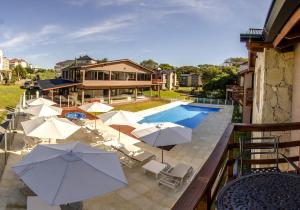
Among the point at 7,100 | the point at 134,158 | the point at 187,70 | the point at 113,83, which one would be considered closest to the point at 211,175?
the point at 134,158

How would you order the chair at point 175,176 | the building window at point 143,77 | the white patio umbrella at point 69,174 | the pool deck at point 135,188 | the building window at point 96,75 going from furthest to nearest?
the building window at point 143,77, the building window at point 96,75, the chair at point 175,176, the pool deck at point 135,188, the white patio umbrella at point 69,174

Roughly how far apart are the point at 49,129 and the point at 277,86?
31.1 feet

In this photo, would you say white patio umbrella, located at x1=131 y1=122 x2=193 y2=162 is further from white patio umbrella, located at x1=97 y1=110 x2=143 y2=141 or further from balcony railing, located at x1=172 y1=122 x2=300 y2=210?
balcony railing, located at x1=172 y1=122 x2=300 y2=210

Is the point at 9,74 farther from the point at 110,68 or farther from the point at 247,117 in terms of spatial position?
the point at 247,117

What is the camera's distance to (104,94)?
1462 inches

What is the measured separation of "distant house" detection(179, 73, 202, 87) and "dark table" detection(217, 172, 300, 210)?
70.6 m

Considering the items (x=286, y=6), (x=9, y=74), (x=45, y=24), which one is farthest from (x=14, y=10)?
(x=286, y=6)

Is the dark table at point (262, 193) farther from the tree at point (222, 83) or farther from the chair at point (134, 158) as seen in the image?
the tree at point (222, 83)

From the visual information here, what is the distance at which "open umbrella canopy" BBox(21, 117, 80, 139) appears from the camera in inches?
421

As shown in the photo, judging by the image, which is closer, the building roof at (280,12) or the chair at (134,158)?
the building roof at (280,12)

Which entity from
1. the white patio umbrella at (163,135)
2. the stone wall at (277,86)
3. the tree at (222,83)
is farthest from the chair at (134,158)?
the tree at (222,83)

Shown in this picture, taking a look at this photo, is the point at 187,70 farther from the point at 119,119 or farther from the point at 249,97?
the point at 119,119

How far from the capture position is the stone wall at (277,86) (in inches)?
255

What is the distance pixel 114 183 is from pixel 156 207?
2456 mm
